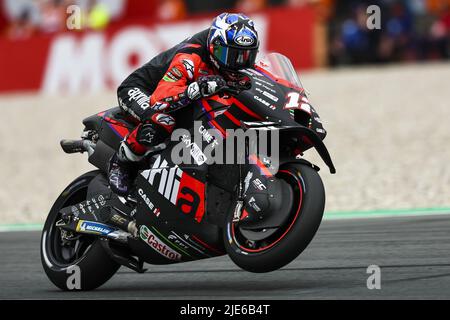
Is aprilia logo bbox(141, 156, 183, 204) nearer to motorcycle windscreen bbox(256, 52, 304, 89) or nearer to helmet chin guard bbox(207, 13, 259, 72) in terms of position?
helmet chin guard bbox(207, 13, 259, 72)

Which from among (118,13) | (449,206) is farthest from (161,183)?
(118,13)

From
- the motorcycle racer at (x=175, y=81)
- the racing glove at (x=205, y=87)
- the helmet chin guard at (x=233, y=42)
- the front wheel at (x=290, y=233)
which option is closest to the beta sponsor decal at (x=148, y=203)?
the motorcycle racer at (x=175, y=81)

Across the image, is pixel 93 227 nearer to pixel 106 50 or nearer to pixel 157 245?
pixel 157 245

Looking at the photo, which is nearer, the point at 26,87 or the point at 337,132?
the point at 337,132

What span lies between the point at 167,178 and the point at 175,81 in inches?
23.2

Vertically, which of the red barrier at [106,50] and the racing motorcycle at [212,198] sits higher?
the racing motorcycle at [212,198]

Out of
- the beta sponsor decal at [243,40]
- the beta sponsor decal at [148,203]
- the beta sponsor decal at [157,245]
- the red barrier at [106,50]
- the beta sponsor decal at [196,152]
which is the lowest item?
the red barrier at [106,50]

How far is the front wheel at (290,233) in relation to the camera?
577 cm

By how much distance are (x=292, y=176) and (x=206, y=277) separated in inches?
52.9

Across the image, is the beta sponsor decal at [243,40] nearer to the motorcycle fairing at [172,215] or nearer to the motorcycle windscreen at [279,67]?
the motorcycle windscreen at [279,67]

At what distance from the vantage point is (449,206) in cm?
998

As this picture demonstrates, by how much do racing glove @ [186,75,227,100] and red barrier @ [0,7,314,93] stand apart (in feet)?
48.4

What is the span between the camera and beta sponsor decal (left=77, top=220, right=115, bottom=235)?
22.3 ft
